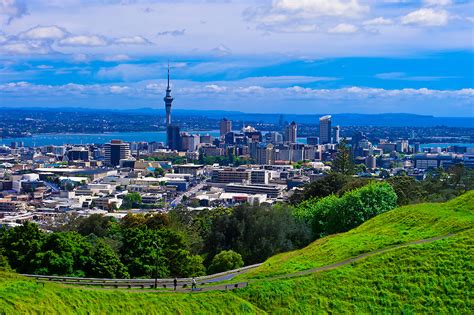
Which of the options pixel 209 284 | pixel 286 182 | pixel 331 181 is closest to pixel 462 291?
pixel 209 284

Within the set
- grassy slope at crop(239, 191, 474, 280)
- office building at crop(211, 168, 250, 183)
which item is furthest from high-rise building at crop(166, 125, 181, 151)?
grassy slope at crop(239, 191, 474, 280)

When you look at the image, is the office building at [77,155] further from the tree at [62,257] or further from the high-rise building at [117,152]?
the tree at [62,257]

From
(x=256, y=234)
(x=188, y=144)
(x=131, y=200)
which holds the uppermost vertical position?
(x=256, y=234)

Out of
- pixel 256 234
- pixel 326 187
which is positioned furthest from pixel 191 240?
pixel 326 187

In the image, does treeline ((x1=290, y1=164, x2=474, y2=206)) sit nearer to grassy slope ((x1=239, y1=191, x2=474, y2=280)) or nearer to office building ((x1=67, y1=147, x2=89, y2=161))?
grassy slope ((x1=239, y1=191, x2=474, y2=280))

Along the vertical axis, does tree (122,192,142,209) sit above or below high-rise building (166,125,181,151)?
below

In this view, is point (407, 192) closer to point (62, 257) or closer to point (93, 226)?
point (93, 226)

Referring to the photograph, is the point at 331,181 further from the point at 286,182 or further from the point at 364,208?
the point at 286,182

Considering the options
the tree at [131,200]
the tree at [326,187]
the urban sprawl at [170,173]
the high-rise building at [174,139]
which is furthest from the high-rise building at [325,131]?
the tree at [326,187]
